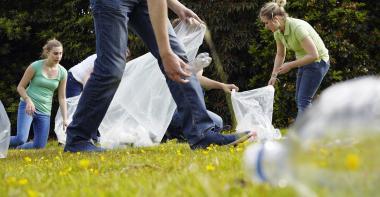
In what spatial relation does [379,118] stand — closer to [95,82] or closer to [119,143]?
[95,82]

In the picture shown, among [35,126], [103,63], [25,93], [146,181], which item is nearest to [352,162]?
[146,181]

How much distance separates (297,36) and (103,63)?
99.3 inches

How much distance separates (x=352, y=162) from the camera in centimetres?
120

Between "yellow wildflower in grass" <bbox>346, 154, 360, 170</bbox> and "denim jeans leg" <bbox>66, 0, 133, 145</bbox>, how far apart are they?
3.10m

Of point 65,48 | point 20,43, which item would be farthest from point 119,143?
point 20,43

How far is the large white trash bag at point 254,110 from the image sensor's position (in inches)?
230

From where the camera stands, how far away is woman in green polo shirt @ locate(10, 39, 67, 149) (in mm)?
7242

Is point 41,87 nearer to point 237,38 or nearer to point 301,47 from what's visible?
point 301,47

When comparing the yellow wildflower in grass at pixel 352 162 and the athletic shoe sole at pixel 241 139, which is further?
the athletic shoe sole at pixel 241 139

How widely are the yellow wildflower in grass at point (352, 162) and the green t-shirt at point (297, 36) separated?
4.70 metres

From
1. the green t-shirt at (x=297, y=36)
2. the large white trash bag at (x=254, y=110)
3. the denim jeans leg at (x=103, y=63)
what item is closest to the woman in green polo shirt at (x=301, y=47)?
the green t-shirt at (x=297, y=36)

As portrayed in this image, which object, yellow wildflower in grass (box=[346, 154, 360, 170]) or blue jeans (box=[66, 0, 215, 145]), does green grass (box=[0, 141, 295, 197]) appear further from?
blue jeans (box=[66, 0, 215, 145])

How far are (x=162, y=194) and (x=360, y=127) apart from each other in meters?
0.81

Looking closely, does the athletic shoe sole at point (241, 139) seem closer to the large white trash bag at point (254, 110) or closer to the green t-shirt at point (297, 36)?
the large white trash bag at point (254, 110)
